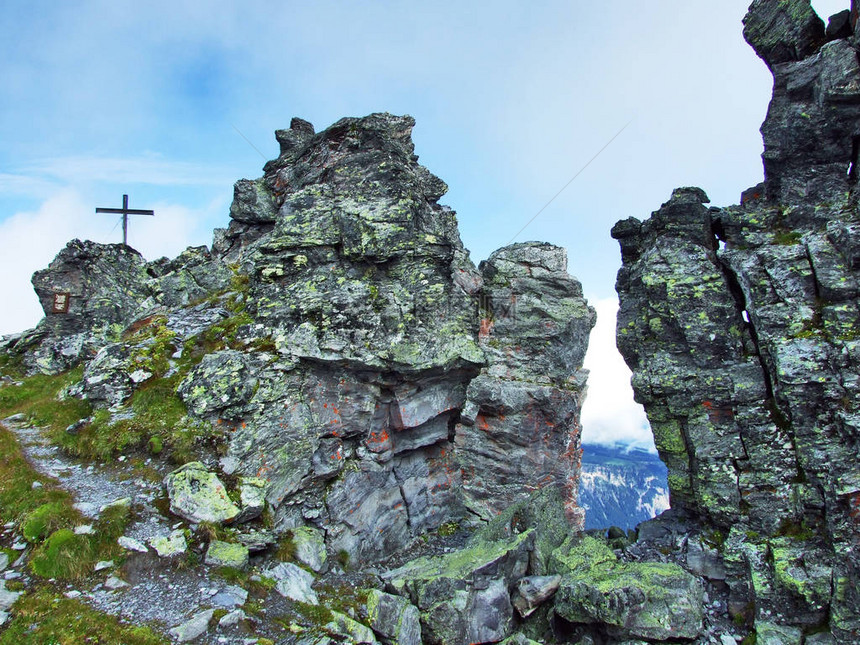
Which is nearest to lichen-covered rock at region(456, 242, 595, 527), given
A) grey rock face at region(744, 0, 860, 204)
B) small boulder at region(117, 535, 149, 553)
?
grey rock face at region(744, 0, 860, 204)

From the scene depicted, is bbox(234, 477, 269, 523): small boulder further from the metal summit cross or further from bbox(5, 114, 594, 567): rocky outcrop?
the metal summit cross

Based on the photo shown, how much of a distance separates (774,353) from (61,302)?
1306 inches

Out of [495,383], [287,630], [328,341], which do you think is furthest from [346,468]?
[495,383]

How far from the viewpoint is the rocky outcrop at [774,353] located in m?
15.1

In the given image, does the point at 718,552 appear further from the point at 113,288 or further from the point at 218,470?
the point at 113,288

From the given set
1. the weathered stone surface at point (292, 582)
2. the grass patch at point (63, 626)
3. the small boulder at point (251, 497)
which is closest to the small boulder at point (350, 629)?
the weathered stone surface at point (292, 582)

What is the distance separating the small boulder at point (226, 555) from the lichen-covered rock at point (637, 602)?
32.2 ft

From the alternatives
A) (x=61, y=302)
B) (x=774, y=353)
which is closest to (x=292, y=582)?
(x=774, y=353)

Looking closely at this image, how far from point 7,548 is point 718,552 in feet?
69.8

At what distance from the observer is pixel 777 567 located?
1523 cm

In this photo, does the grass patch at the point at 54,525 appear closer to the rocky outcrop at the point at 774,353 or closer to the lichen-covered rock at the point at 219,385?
the lichen-covered rock at the point at 219,385

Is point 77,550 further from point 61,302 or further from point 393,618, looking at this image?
point 61,302

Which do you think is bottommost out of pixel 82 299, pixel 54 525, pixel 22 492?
pixel 54 525

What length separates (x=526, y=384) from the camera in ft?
116
